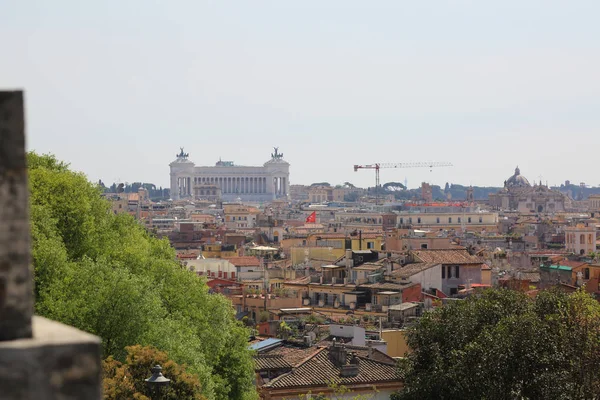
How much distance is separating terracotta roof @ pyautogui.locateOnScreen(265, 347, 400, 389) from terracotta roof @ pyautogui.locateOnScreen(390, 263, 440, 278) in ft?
65.5

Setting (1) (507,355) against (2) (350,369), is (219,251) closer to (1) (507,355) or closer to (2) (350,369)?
(2) (350,369)

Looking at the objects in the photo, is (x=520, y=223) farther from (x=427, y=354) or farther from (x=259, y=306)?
(x=427, y=354)

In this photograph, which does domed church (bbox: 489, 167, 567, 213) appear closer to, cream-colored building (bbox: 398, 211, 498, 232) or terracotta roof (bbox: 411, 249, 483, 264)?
cream-colored building (bbox: 398, 211, 498, 232)

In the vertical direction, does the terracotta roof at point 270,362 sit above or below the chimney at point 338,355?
below

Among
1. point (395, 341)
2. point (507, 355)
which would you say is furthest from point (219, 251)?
point (507, 355)

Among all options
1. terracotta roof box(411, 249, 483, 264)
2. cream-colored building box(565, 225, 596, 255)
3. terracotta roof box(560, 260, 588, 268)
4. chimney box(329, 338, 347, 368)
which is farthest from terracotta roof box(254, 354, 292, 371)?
cream-colored building box(565, 225, 596, 255)

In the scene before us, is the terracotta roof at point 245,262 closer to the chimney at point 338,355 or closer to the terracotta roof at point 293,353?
the terracotta roof at point 293,353

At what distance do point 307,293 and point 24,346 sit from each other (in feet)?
155

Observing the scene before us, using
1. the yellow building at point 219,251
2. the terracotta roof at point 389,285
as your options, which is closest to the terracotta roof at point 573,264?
the terracotta roof at point 389,285

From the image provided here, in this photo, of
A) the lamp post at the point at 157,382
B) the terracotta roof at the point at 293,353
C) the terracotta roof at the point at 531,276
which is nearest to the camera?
the lamp post at the point at 157,382

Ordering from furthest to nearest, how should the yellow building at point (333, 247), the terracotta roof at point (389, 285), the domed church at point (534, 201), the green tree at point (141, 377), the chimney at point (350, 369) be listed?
1. the domed church at point (534, 201)
2. the yellow building at point (333, 247)
3. the terracotta roof at point (389, 285)
4. the chimney at point (350, 369)
5. the green tree at point (141, 377)

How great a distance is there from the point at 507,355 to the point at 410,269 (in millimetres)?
25816

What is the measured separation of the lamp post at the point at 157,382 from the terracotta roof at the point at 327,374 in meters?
9.86

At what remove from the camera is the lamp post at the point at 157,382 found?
14914 millimetres
